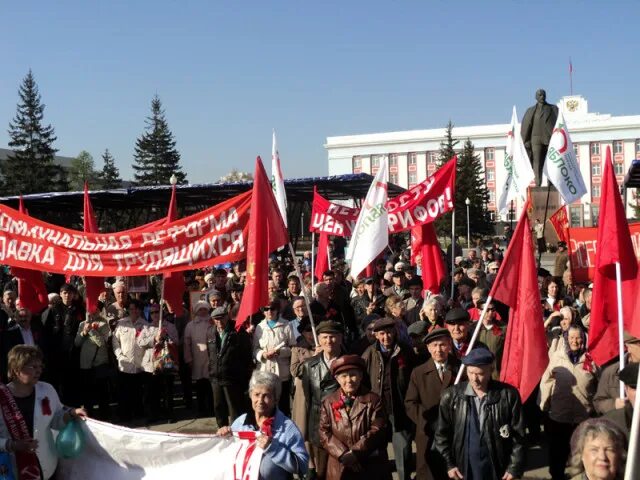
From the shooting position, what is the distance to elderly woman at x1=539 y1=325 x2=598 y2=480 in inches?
222

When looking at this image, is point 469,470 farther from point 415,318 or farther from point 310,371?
point 415,318

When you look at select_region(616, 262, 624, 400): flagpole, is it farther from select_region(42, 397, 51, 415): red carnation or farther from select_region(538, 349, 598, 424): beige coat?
select_region(42, 397, 51, 415): red carnation

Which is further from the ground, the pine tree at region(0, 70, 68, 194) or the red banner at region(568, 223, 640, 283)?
the pine tree at region(0, 70, 68, 194)

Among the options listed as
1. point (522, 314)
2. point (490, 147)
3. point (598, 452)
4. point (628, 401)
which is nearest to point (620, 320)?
point (522, 314)

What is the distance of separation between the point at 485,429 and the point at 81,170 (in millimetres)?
86668

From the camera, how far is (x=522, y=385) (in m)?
5.22

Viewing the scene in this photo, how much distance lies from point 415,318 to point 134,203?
15.7m

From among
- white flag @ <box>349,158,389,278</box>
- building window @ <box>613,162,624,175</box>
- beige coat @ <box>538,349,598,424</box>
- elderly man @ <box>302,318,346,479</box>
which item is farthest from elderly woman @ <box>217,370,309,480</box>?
building window @ <box>613,162,624,175</box>

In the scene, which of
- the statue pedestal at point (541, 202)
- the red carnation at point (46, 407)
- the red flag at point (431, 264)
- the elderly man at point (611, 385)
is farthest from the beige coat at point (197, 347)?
the statue pedestal at point (541, 202)

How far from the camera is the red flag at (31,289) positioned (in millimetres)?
8508

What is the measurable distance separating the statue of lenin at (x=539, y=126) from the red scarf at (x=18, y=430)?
13.3 meters

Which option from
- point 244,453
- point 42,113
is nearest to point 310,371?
point 244,453

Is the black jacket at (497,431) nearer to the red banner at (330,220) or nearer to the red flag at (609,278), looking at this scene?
the red flag at (609,278)

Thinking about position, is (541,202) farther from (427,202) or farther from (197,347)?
(197,347)
